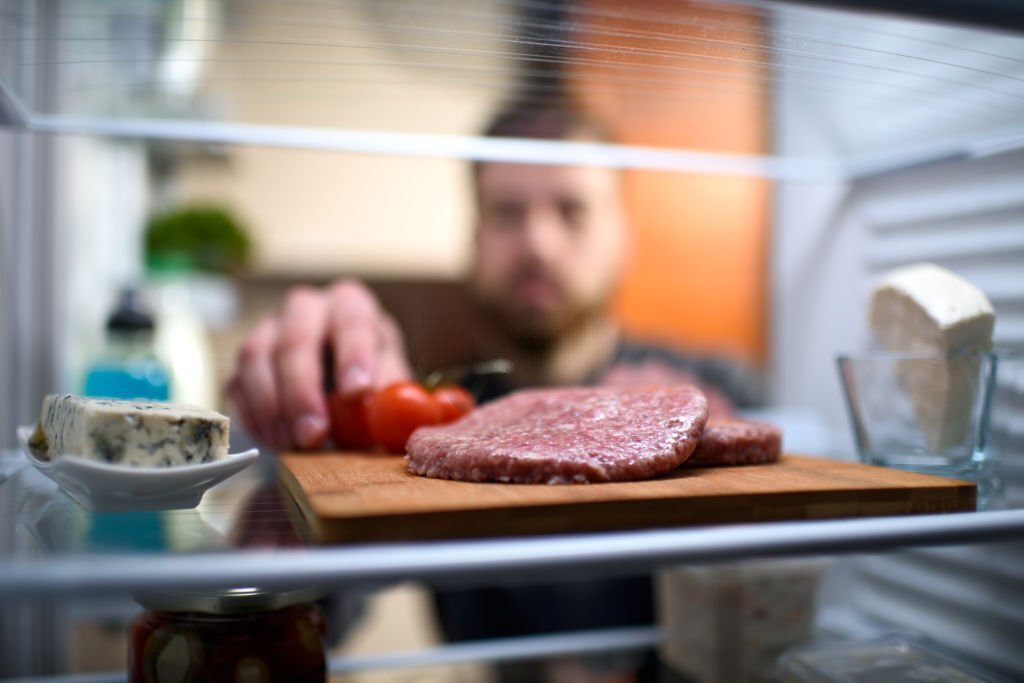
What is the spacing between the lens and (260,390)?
40.8 inches

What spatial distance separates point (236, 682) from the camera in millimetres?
617

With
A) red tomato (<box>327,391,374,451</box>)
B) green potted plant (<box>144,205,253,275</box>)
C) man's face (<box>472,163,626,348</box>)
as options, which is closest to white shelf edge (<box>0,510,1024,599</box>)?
red tomato (<box>327,391,374,451</box>)

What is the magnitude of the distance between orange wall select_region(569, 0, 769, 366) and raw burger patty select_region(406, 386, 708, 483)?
29 centimetres

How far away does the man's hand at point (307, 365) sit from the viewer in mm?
965

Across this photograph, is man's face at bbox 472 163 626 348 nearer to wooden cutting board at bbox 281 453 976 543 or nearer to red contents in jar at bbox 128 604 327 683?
wooden cutting board at bbox 281 453 976 543

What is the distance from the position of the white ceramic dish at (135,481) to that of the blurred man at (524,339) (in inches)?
11.8

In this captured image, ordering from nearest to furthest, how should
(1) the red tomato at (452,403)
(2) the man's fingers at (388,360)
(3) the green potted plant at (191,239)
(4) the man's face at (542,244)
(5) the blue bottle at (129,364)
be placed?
(1) the red tomato at (452,403), (2) the man's fingers at (388,360), (5) the blue bottle at (129,364), (4) the man's face at (542,244), (3) the green potted plant at (191,239)

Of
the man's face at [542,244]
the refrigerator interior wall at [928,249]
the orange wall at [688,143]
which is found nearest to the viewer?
the orange wall at [688,143]

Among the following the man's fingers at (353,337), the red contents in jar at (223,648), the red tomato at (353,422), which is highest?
the man's fingers at (353,337)

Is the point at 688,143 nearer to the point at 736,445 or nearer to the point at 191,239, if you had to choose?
the point at 736,445

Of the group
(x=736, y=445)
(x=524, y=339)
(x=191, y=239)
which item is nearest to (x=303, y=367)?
(x=736, y=445)

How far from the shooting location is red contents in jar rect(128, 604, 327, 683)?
24.4 inches

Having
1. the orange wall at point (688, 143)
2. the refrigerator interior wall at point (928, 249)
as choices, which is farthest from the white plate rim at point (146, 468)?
the refrigerator interior wall at point (928, 249)

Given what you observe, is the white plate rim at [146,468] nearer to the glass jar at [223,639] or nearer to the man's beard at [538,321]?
the glass jar at [223,639]
